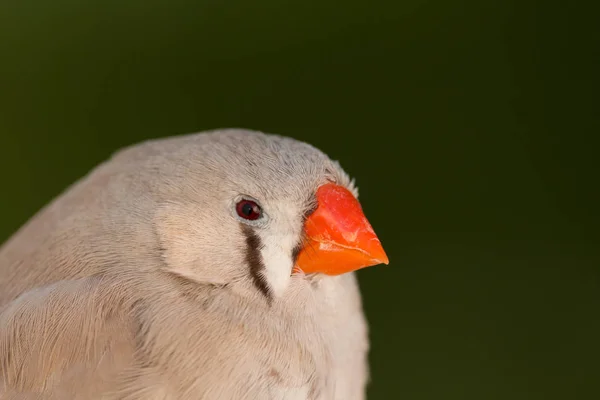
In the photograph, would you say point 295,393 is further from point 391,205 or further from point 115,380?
point 391,205

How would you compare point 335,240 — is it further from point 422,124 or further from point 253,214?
point 422,124

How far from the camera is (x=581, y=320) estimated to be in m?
2.26

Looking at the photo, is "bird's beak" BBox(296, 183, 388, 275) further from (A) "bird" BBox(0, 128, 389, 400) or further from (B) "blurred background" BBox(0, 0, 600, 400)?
(B) "blurred background" BBox(0, 0, 600, 400)

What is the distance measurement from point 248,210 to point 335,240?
131 millimetres

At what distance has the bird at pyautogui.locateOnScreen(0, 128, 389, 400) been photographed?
3.30 feet

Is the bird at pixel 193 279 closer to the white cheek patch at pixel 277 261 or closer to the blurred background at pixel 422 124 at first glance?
the white cheek patch at pixel 277 261

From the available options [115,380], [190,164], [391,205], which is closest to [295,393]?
[115,380]

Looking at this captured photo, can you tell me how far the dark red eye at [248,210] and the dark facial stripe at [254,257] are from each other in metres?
0.01

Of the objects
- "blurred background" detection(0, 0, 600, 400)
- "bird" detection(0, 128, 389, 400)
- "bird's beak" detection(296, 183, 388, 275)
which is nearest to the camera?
"bird" detection(0, 128, 389, 400)

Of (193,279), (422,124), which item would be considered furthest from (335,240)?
(422,124)

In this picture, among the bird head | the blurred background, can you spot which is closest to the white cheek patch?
the bird head

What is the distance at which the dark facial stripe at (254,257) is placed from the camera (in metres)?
1.08

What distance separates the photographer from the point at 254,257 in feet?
3.54

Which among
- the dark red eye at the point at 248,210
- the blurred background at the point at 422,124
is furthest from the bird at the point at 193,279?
the blurred background at the point at 422,124
